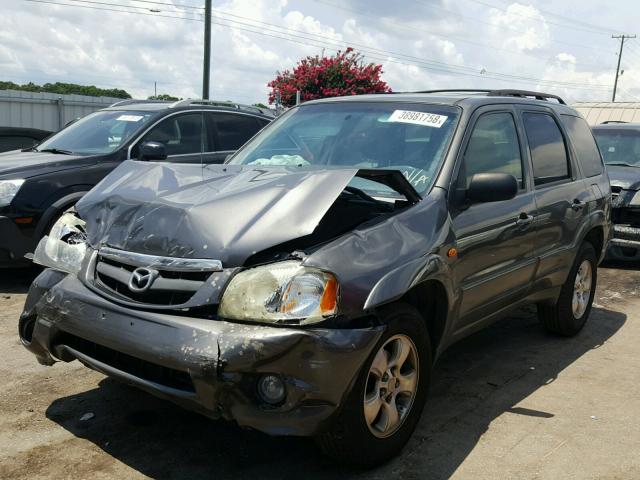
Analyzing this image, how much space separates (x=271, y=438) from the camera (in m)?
3.49

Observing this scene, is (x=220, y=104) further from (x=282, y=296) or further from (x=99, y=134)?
(x=282, y=296)

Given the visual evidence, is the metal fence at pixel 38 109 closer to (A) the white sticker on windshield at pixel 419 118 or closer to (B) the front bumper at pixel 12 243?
(B) the front bumper at pixel 12 243

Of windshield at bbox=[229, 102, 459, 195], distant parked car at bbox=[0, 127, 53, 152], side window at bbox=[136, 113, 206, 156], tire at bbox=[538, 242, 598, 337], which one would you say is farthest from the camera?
distant parked car at bbox=[0, 127, 53, 152]

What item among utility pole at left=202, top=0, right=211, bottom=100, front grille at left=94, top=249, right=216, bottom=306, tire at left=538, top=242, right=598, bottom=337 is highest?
utility pole at left=202, top=0, right=211, bottom=100

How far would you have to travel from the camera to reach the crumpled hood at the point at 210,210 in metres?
2.92

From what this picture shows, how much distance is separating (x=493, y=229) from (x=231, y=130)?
4490mm

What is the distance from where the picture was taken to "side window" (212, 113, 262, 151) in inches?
304

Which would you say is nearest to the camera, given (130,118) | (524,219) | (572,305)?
(524,219)

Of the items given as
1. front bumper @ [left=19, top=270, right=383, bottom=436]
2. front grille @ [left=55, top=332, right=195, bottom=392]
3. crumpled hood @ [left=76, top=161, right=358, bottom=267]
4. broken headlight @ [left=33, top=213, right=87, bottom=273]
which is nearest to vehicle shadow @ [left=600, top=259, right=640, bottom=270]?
crumpled hood @ [left=76, top=161, right=358, bottom=267]

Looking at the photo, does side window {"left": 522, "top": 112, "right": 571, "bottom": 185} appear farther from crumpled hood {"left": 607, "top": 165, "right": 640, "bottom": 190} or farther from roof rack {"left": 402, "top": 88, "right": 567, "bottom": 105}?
crumpled hood {"left": 607, "top": 165, "right": 640, "bottom": 190}

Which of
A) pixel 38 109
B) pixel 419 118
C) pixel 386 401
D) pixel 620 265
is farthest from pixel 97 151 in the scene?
pixel 38 109

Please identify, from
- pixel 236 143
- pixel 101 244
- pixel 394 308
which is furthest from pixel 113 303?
pixel 236 143

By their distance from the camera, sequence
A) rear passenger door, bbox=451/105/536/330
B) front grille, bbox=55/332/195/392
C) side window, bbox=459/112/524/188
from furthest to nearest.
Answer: side window, bbox=459/112/524/188, rear passenger door, bbox=451/105/536/330, front grille, bbox=55/332/195/392

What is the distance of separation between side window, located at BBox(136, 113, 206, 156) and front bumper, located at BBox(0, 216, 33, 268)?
1.54m
